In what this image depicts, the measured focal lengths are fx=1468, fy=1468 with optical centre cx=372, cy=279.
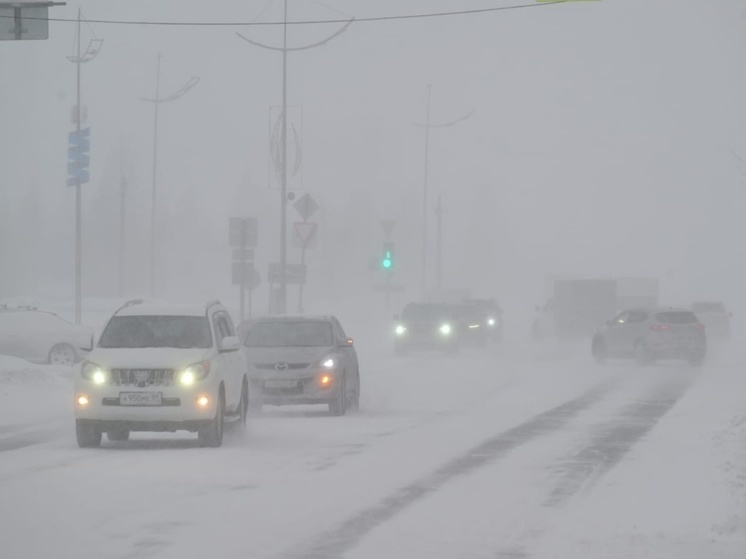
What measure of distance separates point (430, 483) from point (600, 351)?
3011cm

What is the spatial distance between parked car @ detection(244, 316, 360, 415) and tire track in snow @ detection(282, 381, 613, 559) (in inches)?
119

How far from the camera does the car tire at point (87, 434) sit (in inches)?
660

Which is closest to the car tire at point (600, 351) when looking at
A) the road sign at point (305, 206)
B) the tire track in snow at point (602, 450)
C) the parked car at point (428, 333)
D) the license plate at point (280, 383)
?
the parked car at point (428, 333)

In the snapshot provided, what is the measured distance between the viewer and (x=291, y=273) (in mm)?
39219

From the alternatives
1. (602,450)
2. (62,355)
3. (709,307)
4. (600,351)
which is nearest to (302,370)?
(602,450)

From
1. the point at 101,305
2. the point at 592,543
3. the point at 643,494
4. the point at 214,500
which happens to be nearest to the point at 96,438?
the point at 214,500

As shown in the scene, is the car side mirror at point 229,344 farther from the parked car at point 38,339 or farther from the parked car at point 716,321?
the parked car at point 716,321

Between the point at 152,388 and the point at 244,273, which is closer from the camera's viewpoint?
the point at 152,388

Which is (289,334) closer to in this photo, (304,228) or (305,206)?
(304,228)

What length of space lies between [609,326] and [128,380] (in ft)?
90.5

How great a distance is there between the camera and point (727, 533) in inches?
413

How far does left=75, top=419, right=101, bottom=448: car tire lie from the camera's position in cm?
1677

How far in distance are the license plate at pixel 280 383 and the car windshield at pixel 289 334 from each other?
125 cm

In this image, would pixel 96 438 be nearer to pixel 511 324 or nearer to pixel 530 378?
pixel 530 378
